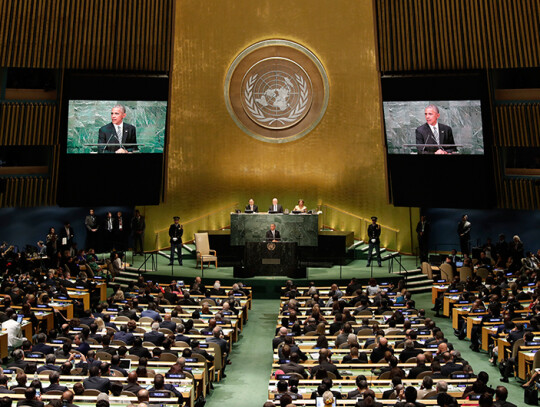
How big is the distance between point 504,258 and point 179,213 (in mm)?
10171

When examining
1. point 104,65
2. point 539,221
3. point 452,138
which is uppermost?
point 104,65

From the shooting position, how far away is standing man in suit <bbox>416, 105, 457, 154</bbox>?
2195 centimetres

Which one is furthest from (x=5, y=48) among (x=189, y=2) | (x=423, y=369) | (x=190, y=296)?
(x=423, y=369)

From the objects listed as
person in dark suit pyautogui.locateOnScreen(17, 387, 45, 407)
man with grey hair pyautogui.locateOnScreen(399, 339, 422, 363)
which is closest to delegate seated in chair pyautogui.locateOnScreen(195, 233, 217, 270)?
man with grey hair pyautogui.locateOnScreen(399, 339, 422, 363)

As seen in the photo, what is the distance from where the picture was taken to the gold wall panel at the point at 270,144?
24547 millimetres

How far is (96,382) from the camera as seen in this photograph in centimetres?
1028

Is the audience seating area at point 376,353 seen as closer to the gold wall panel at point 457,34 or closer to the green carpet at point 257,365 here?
the green carpet at point 257,365

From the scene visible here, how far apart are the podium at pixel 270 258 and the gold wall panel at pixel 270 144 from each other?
16.0 feet

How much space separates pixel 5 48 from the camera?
22.5 meters

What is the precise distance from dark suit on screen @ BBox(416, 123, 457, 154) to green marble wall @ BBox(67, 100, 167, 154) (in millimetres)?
7555

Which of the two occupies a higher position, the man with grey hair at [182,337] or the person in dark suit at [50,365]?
the man with grey hair at [182,337]

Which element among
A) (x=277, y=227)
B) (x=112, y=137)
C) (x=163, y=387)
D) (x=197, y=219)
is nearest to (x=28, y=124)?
(x=112, y=137)

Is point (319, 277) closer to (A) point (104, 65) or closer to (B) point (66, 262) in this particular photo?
(B) point (66, 262)

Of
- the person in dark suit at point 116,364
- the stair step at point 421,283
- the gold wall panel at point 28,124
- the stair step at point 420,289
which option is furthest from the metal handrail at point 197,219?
the person in dark suit at point 116,364
